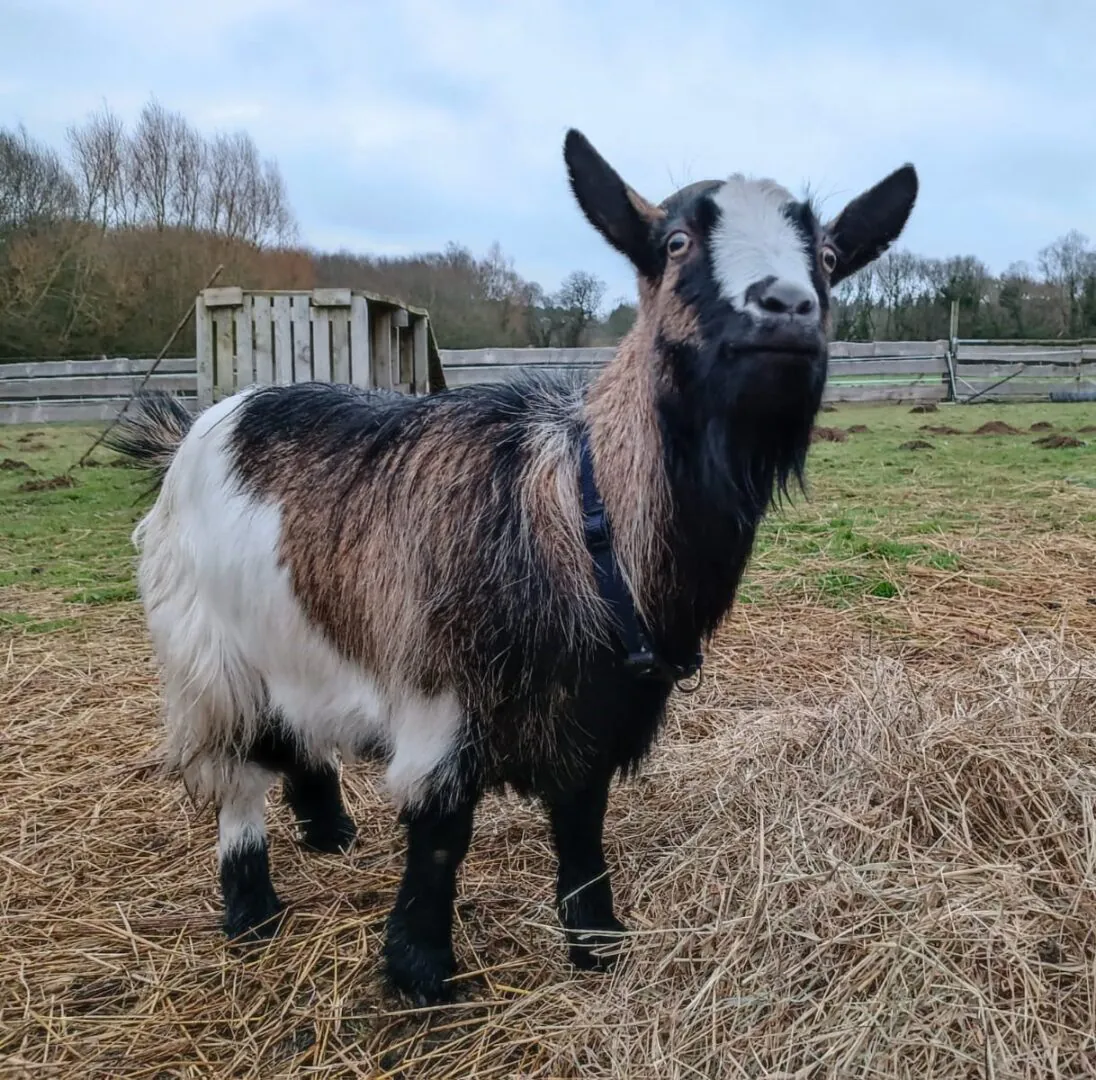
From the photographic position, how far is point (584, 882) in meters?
2.70

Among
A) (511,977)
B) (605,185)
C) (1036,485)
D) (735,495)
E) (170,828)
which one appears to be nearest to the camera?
(735,495)

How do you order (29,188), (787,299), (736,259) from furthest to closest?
(29,188) → (736,259) → (787,299)

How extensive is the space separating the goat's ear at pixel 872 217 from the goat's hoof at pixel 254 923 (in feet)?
8.46

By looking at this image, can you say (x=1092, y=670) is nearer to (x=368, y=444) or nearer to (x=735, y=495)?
(x=735, y=495)

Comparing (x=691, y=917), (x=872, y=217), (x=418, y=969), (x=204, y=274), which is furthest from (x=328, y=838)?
(x=204, y=274)

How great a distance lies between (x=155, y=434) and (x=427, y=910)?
2022 millimetres

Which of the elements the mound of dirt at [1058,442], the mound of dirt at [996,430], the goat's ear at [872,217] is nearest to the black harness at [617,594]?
the goat's ear at [872,217]

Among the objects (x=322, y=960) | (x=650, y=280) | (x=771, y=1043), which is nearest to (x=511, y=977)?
(x=322, y=960)

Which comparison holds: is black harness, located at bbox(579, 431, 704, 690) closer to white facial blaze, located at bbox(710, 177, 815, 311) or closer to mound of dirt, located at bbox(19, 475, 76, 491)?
white facial blaze, located at bbox(710, 177, 815, 311)

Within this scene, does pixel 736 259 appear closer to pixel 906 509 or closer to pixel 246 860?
pixel 246 860

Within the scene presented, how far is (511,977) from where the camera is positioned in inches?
103

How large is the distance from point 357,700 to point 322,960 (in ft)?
2.60

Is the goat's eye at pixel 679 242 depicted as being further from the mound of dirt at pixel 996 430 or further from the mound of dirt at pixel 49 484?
the mound of dirt at pixel 996 430

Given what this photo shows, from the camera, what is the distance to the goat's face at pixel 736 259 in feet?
6.56
